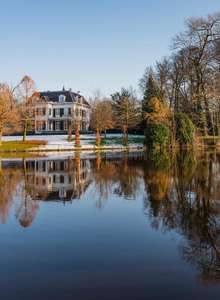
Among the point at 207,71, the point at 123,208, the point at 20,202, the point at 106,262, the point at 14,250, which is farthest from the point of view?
the point at 207,71

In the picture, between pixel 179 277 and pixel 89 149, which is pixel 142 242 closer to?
pixel 179 277

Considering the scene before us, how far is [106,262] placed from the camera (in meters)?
4.30

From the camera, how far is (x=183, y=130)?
39.8m

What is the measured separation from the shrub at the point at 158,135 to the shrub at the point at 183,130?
190 cm

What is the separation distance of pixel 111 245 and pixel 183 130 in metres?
36.6

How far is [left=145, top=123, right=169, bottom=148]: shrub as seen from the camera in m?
39.3

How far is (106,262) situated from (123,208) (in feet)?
10.7

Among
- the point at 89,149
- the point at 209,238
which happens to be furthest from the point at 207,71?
the point at 209,238

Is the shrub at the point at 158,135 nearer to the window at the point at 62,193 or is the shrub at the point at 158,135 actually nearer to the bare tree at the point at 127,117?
the bare tree at the point at 127,117

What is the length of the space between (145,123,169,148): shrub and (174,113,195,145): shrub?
1.90m

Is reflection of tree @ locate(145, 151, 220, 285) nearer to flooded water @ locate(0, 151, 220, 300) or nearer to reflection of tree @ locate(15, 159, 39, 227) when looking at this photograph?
flooded water @ locate(0, 151, 220, 300)

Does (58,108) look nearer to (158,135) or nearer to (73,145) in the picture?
(73,145)

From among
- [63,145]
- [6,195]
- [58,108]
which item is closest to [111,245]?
[6,195]

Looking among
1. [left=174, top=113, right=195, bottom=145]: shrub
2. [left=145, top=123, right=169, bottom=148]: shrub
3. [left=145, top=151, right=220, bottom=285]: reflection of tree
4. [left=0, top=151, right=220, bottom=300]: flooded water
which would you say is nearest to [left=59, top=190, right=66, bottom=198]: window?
[left=0, top=151, right=220, bottom=300]: flooded water
